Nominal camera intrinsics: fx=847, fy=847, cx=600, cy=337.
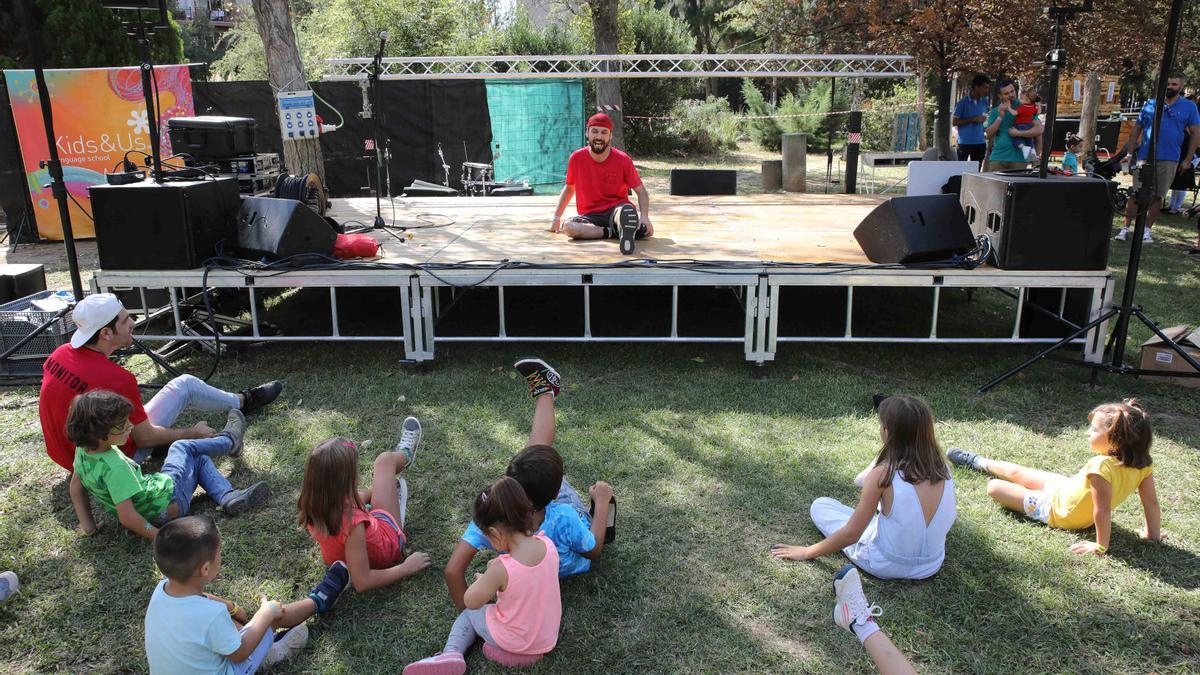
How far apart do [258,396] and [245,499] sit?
1.21 meters

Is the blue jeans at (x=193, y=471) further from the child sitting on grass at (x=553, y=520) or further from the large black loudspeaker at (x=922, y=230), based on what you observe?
the large black loudspeaker at (x=922, y=230)

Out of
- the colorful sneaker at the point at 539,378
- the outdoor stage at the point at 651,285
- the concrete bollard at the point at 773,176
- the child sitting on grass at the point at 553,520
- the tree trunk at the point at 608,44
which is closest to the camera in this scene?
the child sitting on grass at the point at 553,520

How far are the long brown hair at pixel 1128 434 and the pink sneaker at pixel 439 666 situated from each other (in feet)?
8.43

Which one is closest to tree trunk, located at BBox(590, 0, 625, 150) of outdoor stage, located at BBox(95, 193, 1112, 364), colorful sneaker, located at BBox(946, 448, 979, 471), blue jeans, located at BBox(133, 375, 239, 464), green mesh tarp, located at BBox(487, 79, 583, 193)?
green mesh tarp, located at BBox(487, 79, 583, 193)

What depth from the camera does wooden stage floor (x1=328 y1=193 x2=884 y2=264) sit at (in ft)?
19.6

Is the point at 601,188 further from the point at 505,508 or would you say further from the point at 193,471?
the point at 505,508

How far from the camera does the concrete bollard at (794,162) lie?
13719 mm

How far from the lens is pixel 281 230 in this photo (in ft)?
18.3

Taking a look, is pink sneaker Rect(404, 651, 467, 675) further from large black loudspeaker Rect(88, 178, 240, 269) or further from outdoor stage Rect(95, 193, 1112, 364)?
large black loudspeaker Rect(88, 178, 240, 269)

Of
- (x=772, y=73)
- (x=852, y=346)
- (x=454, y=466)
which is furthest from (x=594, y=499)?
(x=772, y=73)

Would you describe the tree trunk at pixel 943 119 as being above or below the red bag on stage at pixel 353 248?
above

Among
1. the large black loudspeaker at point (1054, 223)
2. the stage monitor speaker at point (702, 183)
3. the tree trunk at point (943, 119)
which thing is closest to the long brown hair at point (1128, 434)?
the large black loudspeaker at point (1054, 223)

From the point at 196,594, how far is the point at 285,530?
1.13m

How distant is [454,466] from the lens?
13.8 ft
